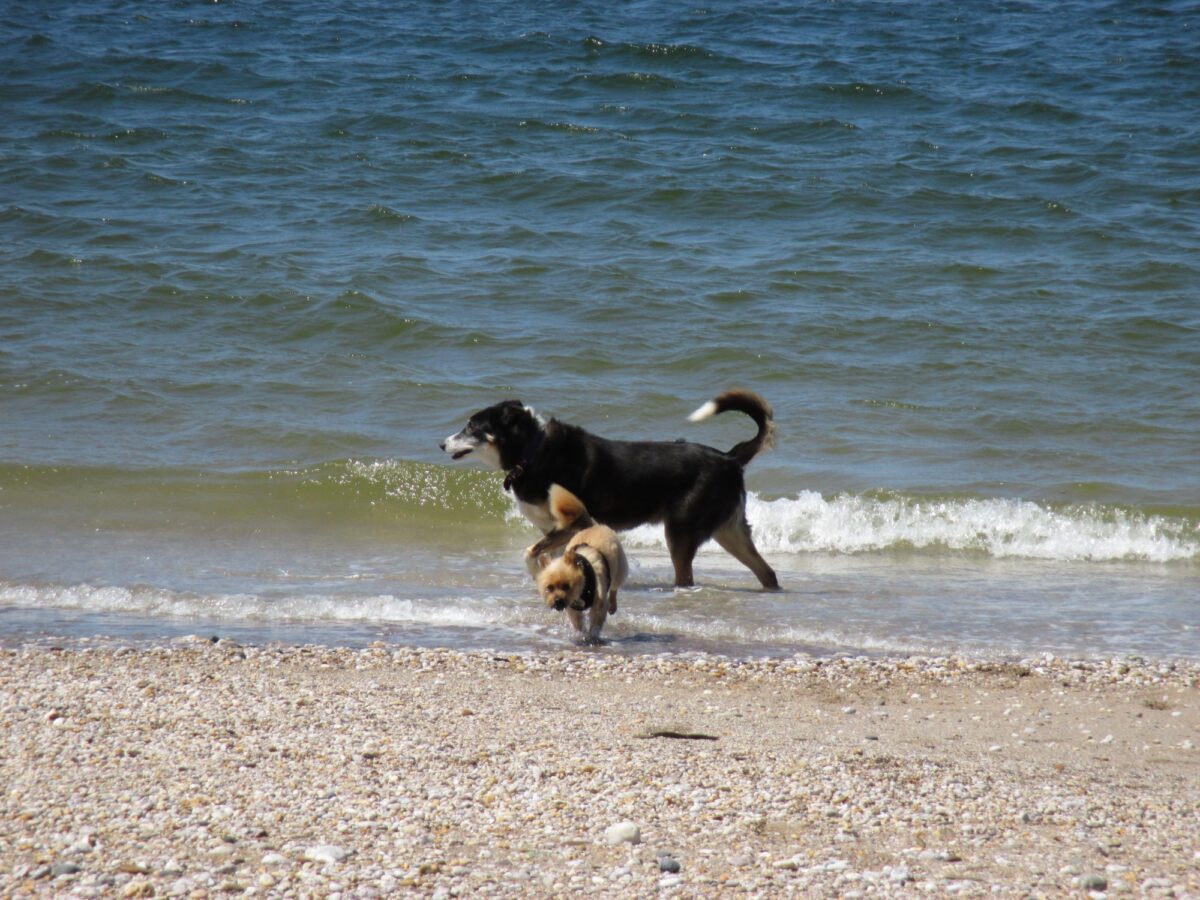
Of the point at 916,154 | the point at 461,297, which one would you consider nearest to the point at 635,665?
the point at 461,297

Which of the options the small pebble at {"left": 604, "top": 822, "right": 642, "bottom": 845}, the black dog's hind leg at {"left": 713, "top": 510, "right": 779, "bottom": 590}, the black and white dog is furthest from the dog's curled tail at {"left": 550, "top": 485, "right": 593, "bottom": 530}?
the small pebble at {"left": 604, "top": 822, "right": 642, "bottom": 845}

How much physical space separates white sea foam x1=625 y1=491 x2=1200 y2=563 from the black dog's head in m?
1.75

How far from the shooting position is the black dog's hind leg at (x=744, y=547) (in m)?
8.80

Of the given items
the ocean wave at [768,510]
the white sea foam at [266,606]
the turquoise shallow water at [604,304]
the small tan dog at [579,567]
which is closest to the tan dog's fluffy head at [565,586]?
the small tan dog at [579,567]

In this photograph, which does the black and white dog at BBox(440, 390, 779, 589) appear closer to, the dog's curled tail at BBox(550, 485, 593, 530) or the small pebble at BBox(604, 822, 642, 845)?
the dog's curled tail at BBox(550, 485, 593, 530)

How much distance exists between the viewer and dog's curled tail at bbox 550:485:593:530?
7.91 meters

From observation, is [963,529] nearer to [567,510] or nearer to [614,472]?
[614,472]

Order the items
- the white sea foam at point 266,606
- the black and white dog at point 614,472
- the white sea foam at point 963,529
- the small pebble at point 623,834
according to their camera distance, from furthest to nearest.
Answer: the white sea foam at point 963,529, the black and white dog at point 614,472, the white sea foam at point 266,606, the small pebble at point 623,834

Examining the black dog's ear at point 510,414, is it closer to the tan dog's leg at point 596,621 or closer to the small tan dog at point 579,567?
the small tan dog at point 579,567

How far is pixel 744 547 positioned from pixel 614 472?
101 cm

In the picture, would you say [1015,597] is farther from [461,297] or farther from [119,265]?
[119,265]

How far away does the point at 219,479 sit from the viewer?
1101 cm

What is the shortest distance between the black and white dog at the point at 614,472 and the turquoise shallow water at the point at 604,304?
21.5 inches

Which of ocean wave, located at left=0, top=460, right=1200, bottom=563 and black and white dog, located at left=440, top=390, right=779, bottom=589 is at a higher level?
black and white dog, located at left=440, top=390, right=779, bottom=589
